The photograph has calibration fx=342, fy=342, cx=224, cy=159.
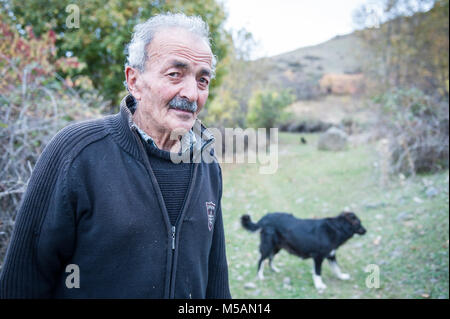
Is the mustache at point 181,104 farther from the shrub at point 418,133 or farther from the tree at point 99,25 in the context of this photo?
the shrub at point 418,133

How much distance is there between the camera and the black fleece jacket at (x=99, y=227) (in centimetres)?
131

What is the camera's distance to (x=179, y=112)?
62.3 inches

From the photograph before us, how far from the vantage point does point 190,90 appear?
1576mm

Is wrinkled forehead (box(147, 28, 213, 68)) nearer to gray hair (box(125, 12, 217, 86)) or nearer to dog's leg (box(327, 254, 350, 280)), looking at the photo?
gray hair (box(125, 12, 217, 86))

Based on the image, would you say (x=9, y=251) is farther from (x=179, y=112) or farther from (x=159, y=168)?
(x=179, y=112)

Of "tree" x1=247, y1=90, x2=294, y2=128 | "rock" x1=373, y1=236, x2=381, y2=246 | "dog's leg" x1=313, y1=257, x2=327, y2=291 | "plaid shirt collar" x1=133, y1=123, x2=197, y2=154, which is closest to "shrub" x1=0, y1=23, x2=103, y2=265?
"plaid shirt collar" x1=133, y1=123, x2=197, y2=154

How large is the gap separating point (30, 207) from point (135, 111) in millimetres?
652

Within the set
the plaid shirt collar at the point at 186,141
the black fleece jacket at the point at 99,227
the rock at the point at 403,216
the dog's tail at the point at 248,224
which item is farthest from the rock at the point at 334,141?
the black fleece jacket at the point at 99,227

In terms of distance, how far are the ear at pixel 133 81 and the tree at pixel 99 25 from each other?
563 cm

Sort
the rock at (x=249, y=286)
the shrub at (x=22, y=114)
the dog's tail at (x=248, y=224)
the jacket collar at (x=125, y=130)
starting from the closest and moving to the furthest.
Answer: the jacket collar at (x=125, y=130), the shrub at (x=22, y=114), the rock at (x=249, y=286), the dog's tail at (x=248, y=224)

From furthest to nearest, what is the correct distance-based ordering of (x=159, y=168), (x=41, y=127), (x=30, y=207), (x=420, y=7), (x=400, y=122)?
1. (x=420, y=7)
2. (x=400, y=122)
3. (x=41, y=127)
4. (x=159, y=168)
5. (x=30, y=207)

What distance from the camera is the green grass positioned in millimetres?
4727
